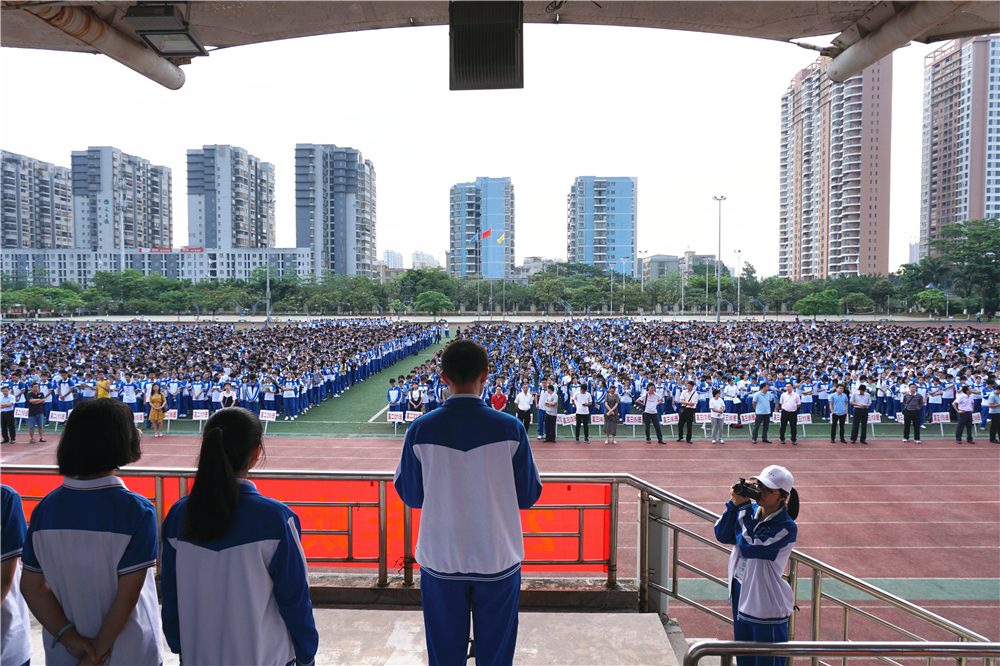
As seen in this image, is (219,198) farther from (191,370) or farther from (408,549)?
(408,549)

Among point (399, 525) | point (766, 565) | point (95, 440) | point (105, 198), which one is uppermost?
point (105, 198)

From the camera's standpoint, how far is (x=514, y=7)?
3680mm

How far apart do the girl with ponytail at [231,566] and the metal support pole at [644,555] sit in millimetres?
2618

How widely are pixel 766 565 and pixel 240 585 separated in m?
2.79

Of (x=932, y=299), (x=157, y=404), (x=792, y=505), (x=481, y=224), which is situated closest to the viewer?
(x=792, y=505)

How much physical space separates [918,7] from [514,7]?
8.26 feet

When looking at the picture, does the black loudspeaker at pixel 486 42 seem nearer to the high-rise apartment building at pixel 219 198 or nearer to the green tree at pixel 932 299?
the green tree at pixel 932 299

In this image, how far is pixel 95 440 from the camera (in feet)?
6.50

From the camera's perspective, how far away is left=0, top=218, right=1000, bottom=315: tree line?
61.2 meters

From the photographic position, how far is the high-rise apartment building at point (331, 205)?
104 meters

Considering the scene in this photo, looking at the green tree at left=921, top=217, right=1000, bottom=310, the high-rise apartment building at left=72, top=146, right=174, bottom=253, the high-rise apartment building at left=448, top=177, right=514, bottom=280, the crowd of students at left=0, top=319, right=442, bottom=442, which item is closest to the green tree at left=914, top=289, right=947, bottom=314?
the green tree at left=921, top=217, right=1000, bottom=310

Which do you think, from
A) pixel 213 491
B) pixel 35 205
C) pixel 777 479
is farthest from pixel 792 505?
pixel 35 205

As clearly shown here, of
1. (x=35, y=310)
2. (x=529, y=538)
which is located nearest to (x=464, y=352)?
(x=529, y=538)

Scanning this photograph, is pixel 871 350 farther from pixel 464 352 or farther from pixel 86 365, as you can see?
pixel 86 365
